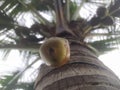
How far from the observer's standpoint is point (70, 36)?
111 inches

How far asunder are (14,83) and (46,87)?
230cm

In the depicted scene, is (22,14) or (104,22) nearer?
(104,22)

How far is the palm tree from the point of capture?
1972mm

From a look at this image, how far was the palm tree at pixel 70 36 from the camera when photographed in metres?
1.97

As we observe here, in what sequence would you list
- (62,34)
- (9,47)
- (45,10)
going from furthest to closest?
(45,10) → (9,47) → (62,34)

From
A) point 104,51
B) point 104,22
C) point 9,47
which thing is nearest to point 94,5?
point 104,51

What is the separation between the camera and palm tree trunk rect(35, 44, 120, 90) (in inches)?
73.9

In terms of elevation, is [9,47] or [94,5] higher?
[94,5]

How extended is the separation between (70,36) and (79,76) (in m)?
0.92

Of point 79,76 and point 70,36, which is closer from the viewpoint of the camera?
point 79,76

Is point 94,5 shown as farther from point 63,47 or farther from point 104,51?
point 63,47

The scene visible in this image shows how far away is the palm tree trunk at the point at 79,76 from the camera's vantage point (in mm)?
1877

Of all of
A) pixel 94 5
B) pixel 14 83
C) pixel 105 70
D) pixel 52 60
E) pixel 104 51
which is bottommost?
pixel 14 83

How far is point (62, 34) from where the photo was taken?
285 cm
